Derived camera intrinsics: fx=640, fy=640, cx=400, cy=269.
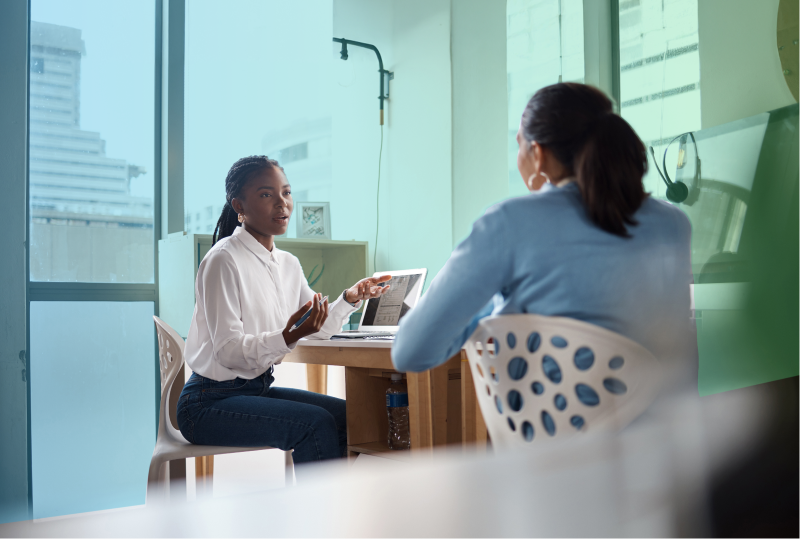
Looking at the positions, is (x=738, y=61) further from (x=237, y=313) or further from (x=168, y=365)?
(x=168, y=365)

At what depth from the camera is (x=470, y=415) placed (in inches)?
59.9

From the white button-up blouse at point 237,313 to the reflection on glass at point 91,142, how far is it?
1161mm

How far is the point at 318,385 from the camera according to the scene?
263 cm

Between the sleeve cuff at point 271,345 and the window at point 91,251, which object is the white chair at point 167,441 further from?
the window at point 91,251

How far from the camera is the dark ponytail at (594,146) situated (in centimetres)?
83

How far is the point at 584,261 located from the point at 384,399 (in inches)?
50.1

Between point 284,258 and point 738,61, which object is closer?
point 738,61

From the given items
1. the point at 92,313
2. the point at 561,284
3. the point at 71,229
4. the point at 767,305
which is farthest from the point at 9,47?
the point at 767,305

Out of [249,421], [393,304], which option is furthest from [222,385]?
[393,304]

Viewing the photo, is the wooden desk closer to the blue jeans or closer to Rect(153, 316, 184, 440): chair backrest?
the blue jeans

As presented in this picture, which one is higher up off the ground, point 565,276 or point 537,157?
point 537,157

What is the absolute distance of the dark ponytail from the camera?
83 centimetres

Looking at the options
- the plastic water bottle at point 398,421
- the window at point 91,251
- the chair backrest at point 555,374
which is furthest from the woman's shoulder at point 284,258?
the chair backrest at point 555,374

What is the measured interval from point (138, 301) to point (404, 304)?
1250mm
